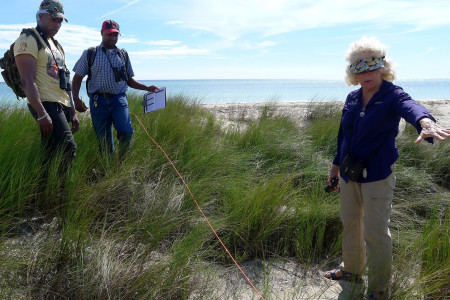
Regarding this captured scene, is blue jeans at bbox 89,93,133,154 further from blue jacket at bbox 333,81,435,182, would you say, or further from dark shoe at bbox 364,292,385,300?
dark shoe at bbox 364,292,385,300

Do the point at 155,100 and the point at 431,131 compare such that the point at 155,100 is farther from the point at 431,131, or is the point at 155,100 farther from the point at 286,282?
the point at 431,131

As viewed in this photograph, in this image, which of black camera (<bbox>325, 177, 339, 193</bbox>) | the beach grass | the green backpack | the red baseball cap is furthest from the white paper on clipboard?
black camera (<bbox>325, 177, 339, 193</bbox>)

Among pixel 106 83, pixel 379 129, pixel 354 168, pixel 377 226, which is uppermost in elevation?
pixel 106 83

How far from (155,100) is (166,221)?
1792 millimetres

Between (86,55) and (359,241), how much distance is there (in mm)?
3142

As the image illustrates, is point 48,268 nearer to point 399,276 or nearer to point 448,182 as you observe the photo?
point 399,276

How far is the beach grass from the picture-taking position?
2041 mm

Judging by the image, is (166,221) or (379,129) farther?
(166,221)

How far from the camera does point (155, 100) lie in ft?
13.3

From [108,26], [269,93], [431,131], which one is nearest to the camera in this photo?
[431,131]

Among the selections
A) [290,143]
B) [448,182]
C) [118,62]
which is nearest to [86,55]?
[118,62]

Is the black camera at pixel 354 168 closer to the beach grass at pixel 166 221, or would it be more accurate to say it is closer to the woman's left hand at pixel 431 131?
the woman's left hand at pixel 431 131

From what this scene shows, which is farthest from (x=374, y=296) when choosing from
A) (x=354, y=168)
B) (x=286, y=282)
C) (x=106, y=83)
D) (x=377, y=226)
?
(x=106, y=83)

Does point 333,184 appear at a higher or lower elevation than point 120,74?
lower
